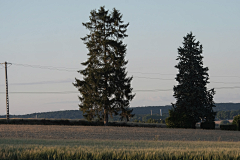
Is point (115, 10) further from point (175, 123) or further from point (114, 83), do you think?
point (175, 123)

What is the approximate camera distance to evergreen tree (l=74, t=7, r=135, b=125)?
55.0 metres

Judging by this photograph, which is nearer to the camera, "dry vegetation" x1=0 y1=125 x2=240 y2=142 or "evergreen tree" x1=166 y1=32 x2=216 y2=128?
"dry vegetation" x1=0 y1=125 x2=240 y2=142

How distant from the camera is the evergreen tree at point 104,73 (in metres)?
55.0

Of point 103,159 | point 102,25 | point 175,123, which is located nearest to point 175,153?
point 103,159

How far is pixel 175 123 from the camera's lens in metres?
54.3

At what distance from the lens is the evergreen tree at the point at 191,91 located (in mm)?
54312

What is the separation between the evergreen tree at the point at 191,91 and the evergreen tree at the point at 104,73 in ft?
27.2

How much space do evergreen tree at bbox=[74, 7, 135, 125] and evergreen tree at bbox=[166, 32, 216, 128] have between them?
8278 millimetres

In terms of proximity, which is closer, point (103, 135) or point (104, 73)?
point (103, 135)

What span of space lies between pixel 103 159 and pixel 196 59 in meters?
46.5

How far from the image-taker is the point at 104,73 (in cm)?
5525

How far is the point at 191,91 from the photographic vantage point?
5544 cm

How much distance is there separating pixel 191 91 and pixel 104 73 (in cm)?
1485

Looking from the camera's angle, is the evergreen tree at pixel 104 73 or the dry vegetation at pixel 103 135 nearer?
the dry vegetation at pixel 103 135
